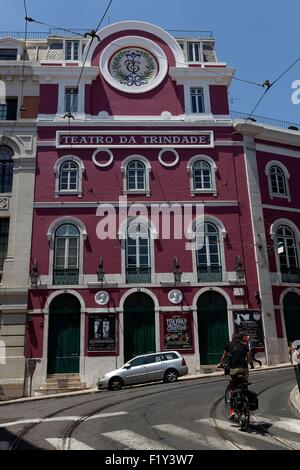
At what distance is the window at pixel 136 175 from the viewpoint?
1048 inches

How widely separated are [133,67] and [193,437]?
83.2 feet

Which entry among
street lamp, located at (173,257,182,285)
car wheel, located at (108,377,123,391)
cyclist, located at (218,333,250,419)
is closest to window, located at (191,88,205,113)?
street lamp, located at (173,257,182,285)

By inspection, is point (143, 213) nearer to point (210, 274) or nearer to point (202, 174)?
point (202, 174)

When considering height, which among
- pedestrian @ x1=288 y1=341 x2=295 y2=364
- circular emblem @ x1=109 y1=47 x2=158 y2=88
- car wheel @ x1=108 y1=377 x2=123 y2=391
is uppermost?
circular emblem @ x1=109 y1=47 x2=158 y2=88

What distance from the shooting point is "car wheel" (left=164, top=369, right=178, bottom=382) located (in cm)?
2039

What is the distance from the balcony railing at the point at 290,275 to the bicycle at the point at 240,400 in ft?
56.5

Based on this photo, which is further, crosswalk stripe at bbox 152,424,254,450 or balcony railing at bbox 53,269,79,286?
balcony railing at bbox 53,269,79,286

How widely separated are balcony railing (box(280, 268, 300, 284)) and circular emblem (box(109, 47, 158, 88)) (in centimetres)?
1408

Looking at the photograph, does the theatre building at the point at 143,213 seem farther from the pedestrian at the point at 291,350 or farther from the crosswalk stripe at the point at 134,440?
the crosswalk stripe at the point at 134,440

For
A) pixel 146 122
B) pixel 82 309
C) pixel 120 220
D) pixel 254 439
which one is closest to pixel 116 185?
pixel 120 220

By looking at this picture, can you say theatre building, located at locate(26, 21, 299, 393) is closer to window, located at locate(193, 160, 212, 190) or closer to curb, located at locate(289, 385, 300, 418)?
window, located at locate(193, 160, 212, 190)

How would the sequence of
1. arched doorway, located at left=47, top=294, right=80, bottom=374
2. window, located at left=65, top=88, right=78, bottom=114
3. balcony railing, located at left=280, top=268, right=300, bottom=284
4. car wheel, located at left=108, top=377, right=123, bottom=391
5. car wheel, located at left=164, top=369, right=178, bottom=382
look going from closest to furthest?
1. car wheel, located at left=108, top=377, right=123, bottom=391
2. car wheel, located at left=164, top=369, right=178, bottom=382
3. arched doorway, located at left=47, top=294, right=80, bottom=374
4. balcony railing, located at left=280, top=268, right=300, bottom=284
5. window, located at left=65, top=88, right=78, bottom=114

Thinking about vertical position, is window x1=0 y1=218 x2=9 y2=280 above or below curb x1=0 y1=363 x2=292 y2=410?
above

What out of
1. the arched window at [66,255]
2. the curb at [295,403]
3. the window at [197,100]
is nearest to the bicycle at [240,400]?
the curb at [295,403]
